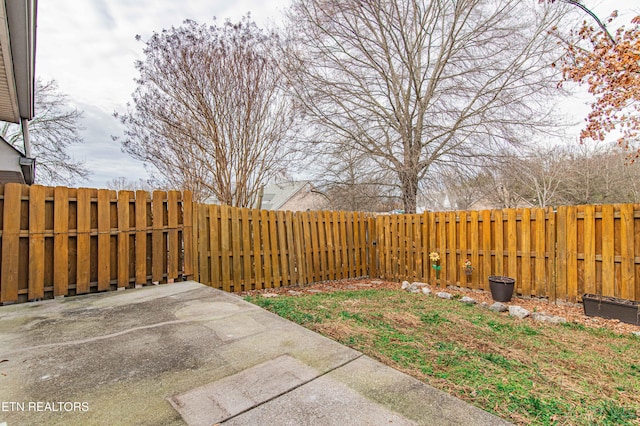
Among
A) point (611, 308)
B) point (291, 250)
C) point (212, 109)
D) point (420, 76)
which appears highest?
point (420, 76)

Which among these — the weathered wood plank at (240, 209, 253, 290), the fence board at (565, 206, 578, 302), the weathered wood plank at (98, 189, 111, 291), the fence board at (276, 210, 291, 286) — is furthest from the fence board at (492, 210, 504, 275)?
the weathered wood plank at (98, 189, 111, 291)

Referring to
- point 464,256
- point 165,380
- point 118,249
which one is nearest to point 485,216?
point 464,256

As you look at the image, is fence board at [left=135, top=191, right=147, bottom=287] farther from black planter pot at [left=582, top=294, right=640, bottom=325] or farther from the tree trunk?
the tree trunk

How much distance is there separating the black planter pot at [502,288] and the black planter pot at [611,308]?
3.22 ft

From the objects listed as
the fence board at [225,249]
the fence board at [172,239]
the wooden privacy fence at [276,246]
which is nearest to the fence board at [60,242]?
the fence board at [172,239]

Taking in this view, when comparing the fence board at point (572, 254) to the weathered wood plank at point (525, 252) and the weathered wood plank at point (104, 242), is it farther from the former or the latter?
the weathered wood plank at point (104, 242)

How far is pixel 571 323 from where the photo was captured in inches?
153

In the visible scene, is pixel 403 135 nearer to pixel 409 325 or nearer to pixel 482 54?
pixel 482 54

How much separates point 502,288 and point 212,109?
7.87 m

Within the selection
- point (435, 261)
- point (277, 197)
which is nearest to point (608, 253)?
point (435, 261)

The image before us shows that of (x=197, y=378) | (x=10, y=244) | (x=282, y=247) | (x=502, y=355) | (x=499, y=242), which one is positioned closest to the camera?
(x=197, y=378)

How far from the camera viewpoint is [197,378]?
1.75m

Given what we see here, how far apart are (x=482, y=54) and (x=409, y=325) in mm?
9268

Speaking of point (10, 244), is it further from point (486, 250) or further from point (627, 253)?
point (627, 253)
